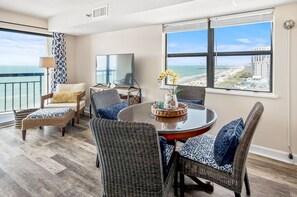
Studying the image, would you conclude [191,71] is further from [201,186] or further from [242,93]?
[201,186]

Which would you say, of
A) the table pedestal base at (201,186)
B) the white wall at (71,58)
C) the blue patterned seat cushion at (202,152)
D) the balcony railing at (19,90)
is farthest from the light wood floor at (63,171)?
the white wall at (71,58)

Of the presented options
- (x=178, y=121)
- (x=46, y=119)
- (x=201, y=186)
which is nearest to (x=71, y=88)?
(x=46, y=119)

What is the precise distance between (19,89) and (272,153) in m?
5.28

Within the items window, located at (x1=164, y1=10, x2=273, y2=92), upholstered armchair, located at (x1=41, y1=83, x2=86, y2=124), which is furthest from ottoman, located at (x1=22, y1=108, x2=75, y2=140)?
window, located at (x1=164, y1=10, x2=273, y2=92)

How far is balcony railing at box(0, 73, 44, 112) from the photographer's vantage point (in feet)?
14.6

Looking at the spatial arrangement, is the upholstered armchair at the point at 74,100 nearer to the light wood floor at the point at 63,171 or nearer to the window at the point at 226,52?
the light wood floor at the point at 63,171

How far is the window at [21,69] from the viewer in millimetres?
4277

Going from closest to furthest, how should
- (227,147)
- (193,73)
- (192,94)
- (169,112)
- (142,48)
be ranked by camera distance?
(227,147), (169,112), (192,94), (193,73), (142,48)

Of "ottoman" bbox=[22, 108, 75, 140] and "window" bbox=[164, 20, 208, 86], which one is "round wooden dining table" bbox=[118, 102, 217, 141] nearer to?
"window" bbox=[164, 20, 208, 86]

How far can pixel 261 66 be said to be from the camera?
9.66ft

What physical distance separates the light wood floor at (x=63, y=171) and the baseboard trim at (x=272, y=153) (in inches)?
3.9

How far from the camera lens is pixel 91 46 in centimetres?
501

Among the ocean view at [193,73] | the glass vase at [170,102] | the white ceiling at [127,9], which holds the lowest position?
the glass vase at [170,102]

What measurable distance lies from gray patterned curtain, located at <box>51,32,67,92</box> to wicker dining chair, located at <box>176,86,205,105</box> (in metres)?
3.29
